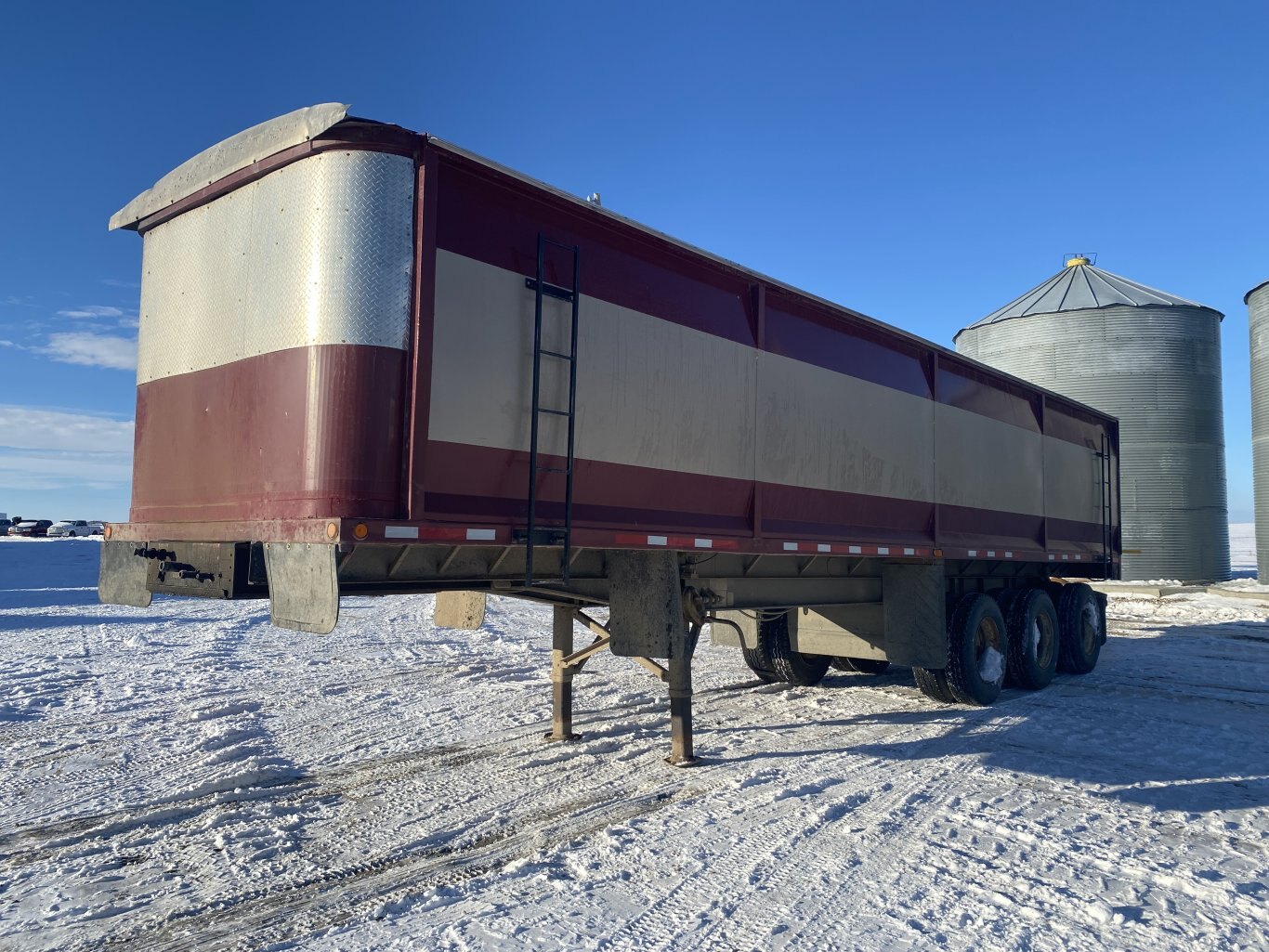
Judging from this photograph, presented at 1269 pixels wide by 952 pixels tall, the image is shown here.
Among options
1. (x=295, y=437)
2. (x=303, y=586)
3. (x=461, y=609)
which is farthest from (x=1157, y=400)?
(x=303, y=586)

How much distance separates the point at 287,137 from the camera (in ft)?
15.6

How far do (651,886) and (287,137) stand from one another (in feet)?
13.6

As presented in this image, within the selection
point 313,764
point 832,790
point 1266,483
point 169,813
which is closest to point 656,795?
point 832,790

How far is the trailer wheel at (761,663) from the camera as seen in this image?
10.1 meters

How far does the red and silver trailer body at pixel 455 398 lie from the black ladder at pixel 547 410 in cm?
2

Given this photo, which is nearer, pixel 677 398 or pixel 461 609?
pixel 677 398

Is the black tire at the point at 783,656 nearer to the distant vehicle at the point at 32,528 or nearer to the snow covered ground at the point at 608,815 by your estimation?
the snow covered ground at the point at 608,815

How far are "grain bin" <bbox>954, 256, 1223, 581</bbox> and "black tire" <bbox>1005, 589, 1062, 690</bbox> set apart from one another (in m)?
17.3

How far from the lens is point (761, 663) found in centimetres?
1018

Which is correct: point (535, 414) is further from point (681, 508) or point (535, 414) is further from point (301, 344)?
point (681, 508)

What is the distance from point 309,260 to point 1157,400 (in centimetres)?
2713

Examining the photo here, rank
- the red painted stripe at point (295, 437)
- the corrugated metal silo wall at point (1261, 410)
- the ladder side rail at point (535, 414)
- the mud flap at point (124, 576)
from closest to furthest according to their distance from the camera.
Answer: the red painted stripe at point (295, 437)
the ladder side rail at point (535, 414)
the mud flap at point (124, 576)
the corrugated metal silo wall at point (1261, 410)

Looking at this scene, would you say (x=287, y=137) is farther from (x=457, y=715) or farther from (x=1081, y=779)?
(x=1081, y=779)

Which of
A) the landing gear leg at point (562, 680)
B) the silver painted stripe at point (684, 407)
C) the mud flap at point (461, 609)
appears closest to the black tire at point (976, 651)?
the silver painted stripe at point (684, 407)
